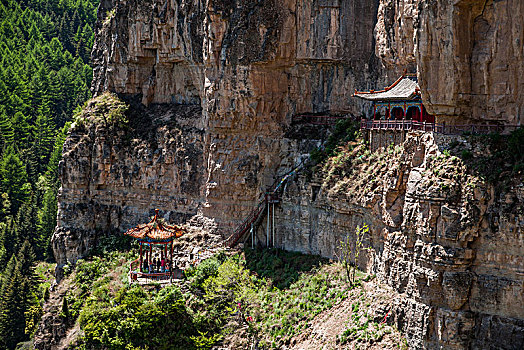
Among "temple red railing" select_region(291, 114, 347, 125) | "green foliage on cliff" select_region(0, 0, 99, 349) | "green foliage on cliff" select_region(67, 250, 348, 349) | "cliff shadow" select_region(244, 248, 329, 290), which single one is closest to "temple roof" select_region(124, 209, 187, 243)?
"green foliage on cliff" select_region(67, 250, 348, 349)

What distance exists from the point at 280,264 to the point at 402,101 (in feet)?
41.9

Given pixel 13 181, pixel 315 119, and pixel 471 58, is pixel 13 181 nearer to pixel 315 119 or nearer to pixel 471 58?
pixel 315 119

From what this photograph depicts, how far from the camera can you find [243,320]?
47.4 m

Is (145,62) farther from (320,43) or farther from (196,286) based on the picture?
(196,286)

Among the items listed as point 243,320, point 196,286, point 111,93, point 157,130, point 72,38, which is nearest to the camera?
point 243,320

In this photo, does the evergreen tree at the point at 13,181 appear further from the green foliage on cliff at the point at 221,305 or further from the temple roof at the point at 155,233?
the temple roof at the point at 155,233

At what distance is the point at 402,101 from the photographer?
44000 mm

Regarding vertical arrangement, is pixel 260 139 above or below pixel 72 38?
below

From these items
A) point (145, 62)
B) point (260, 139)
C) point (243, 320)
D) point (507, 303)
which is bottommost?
point (243, 320)

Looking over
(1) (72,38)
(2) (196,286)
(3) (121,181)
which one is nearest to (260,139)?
(2) (196,286)

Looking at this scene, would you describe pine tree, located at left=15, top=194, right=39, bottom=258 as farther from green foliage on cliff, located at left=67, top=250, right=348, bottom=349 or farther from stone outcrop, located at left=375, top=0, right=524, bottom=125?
stone outcrop, located at left=375, top=0, right=524, bottom=125

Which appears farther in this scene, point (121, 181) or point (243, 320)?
point (121, 181)

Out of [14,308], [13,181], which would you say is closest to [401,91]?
[14,308]

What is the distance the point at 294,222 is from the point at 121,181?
62.1ft
